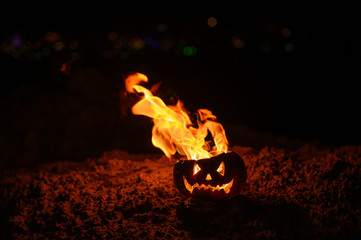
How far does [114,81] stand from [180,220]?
22.7 ft

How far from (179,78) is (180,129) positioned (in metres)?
6.08

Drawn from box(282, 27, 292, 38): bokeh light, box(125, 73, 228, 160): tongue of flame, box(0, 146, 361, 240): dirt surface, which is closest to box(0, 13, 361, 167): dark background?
box(282, 27, 292, 38): bokeh light

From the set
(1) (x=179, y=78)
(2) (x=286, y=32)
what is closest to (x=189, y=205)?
(1) (x=179, y=78)

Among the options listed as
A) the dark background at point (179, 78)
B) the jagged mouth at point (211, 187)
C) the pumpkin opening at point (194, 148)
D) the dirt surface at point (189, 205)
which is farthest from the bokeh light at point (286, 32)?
the jagged mouth at point (211, 187)

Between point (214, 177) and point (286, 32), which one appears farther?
point (286, 32)

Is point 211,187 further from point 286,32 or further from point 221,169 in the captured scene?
point 286,32

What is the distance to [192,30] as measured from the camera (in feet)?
45.3

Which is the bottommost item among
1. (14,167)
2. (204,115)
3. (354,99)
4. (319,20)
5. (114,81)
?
(14,167)

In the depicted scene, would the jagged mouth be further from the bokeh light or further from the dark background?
the bokeh light

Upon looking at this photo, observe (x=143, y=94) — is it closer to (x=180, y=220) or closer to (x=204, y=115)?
(x=204, y=115)

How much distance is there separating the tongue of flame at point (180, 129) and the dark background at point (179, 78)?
738 mm

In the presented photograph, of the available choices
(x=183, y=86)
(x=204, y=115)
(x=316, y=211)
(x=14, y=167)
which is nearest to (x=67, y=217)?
(x=204, y=115)

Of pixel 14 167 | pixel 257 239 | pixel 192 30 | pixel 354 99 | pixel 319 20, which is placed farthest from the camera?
pixel 192 30

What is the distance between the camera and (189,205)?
3.69m
